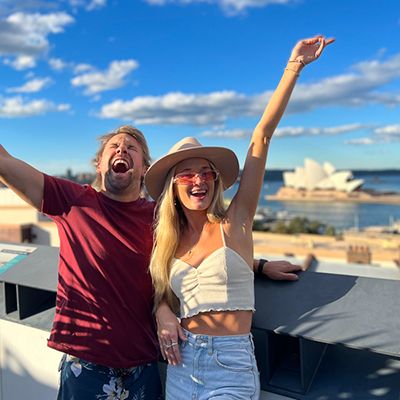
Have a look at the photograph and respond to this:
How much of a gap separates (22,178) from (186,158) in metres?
0.69

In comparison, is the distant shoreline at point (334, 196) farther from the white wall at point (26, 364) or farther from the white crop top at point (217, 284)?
the white crop top at point (217, 284)

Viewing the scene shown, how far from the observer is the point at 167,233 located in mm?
1660

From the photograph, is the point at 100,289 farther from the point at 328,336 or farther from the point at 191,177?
the point at 328,336

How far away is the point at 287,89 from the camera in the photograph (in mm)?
1666

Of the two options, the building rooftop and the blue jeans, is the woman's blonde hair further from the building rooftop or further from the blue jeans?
the building rooftop

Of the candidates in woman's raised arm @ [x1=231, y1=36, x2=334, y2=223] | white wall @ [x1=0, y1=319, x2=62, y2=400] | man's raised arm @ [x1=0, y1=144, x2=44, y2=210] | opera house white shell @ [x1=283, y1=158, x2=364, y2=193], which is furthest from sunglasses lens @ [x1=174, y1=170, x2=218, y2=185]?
opera house white shell @ [x1=283, y1=158, x2=364, y2=193]

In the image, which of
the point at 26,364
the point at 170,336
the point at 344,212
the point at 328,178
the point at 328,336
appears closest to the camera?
the point at 328,336

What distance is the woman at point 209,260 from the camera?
1482 millimetres

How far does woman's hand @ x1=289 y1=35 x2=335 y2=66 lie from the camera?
1743mm

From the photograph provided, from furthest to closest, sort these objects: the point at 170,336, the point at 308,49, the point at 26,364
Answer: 1. the point at 26,364
2. the point at 308,49
3. the point at 170,336

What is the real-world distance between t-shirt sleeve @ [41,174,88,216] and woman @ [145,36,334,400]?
34 cm

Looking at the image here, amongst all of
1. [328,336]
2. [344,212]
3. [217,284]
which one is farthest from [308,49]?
[344,212]

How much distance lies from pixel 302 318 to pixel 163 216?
705 millimetres

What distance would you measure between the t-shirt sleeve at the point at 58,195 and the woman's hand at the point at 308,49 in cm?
114
